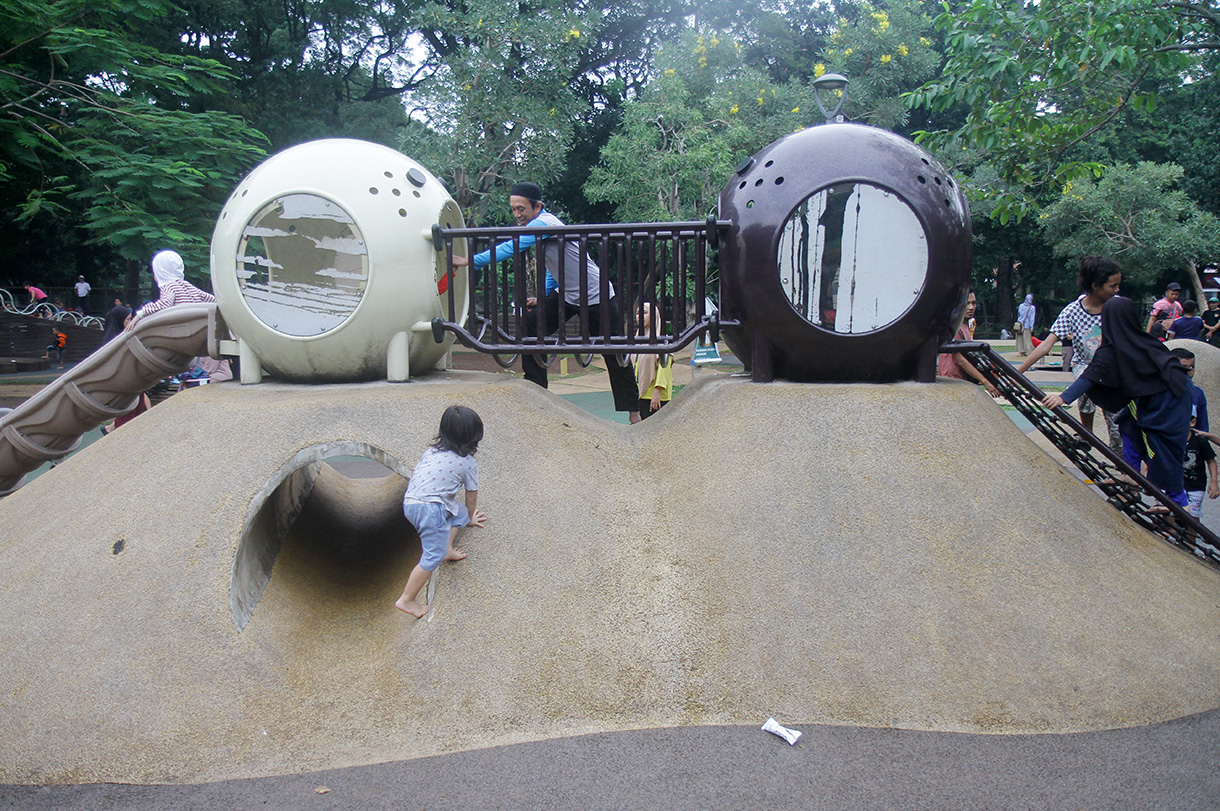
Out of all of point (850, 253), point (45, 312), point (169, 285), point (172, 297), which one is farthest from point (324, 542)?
point (45, 312)

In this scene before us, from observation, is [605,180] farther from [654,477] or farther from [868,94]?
[654,477]

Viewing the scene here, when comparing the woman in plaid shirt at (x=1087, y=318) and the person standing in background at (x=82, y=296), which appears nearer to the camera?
the woman in plaid shirt at (x=1087, y=318)

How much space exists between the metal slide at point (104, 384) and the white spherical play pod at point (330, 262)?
0.54 m

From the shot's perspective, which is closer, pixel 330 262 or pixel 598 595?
pixel 598 595

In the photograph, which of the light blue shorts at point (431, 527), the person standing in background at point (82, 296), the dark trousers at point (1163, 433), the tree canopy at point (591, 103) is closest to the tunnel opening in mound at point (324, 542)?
the light blue shorts at point (431, 527)

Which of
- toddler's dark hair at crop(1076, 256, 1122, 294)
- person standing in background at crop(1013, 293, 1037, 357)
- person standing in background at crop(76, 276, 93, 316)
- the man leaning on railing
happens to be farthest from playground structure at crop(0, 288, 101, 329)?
person standing in background at crop(1013, 293, 1037, 357)

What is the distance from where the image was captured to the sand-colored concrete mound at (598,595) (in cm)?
341

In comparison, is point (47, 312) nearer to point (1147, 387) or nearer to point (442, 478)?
point (442, 478)

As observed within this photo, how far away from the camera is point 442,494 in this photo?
382 centimetres

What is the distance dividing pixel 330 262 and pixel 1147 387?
15.7 ft

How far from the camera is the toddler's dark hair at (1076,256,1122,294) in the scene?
5.39 meters

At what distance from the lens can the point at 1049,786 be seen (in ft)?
9.93

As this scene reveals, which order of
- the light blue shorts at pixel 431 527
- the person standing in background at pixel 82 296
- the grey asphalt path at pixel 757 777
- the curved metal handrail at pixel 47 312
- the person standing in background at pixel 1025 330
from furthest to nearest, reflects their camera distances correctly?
the person standing in background at pixel 82 296 → the person standing in background at pixel 1025 330 → the curved metal handrail at pixel 47 312 → the light blue shorts at pixel 431 527 → the grey asphalt path at pixel 757 777

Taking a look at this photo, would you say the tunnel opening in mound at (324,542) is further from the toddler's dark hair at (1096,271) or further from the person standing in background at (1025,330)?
the person standing in background at (1025,330)
